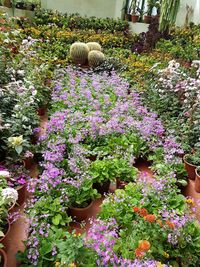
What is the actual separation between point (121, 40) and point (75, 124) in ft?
23.2

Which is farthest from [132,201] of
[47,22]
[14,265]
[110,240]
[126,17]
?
[126,17]

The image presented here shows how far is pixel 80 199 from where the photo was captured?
2.76 m

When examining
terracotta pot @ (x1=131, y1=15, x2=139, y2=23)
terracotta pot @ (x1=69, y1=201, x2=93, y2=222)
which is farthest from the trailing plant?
terracotta pot @ (x1=131, y1=15, x2=139, y2=23)

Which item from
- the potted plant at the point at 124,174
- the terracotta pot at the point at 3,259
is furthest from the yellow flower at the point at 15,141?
the terracotta pot at the point at 3,259

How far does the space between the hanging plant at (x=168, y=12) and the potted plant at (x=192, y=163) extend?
20.3ft

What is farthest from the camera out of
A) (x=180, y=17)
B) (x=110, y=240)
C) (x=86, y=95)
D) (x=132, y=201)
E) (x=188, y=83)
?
(x=180, y=17)

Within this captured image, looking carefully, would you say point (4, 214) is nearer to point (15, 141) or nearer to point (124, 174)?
point (15, 141)

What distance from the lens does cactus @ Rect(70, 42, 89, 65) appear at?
807cm

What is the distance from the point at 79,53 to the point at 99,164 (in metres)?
5.52

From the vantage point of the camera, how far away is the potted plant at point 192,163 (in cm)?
353

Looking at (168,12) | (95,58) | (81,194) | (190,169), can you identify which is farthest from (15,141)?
(168,12)

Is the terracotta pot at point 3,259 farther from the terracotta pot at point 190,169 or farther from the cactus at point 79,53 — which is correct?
the cactus at point 79,53

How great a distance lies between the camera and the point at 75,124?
13.4 feet

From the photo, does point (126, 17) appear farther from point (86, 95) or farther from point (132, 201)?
point (132, 201)
